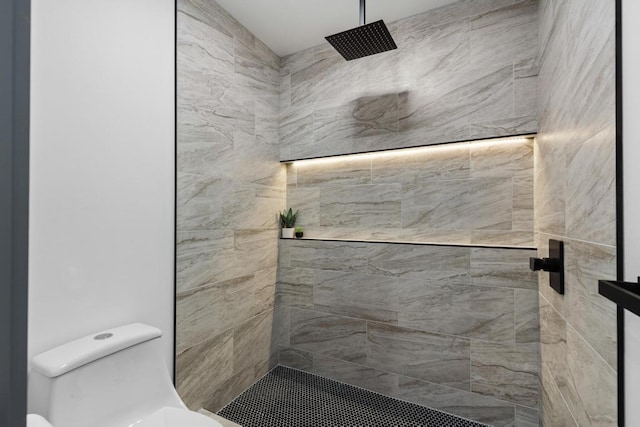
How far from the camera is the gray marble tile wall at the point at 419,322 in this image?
5.90 feet

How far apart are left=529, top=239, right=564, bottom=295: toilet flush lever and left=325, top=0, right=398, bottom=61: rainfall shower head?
4.20ft

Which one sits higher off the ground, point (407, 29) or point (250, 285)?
point (407, 29)

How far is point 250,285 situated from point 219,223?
0.54m

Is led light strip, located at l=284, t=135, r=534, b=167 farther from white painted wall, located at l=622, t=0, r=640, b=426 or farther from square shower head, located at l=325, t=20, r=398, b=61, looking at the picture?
white painted wall, located at l=622, t=0, r=640, b=426

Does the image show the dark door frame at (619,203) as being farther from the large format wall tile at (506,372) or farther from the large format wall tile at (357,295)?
the large format wall tile at (357,295)

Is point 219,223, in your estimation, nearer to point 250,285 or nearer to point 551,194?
point 250,285

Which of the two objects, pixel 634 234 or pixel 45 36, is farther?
pixel 45 36

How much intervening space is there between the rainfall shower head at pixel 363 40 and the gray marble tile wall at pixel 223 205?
31.3 inches

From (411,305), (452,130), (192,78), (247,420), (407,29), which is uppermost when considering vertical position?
(407,29)

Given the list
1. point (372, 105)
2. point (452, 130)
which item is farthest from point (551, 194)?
point (372, 105)

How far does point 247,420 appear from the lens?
188cm

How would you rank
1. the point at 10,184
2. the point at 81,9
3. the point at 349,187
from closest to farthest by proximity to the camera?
the point at 10,184 → the point at 81,9 → the point at 349,187

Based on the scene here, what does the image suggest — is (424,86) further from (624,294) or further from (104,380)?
(104,380)

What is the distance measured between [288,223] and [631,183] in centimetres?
209
